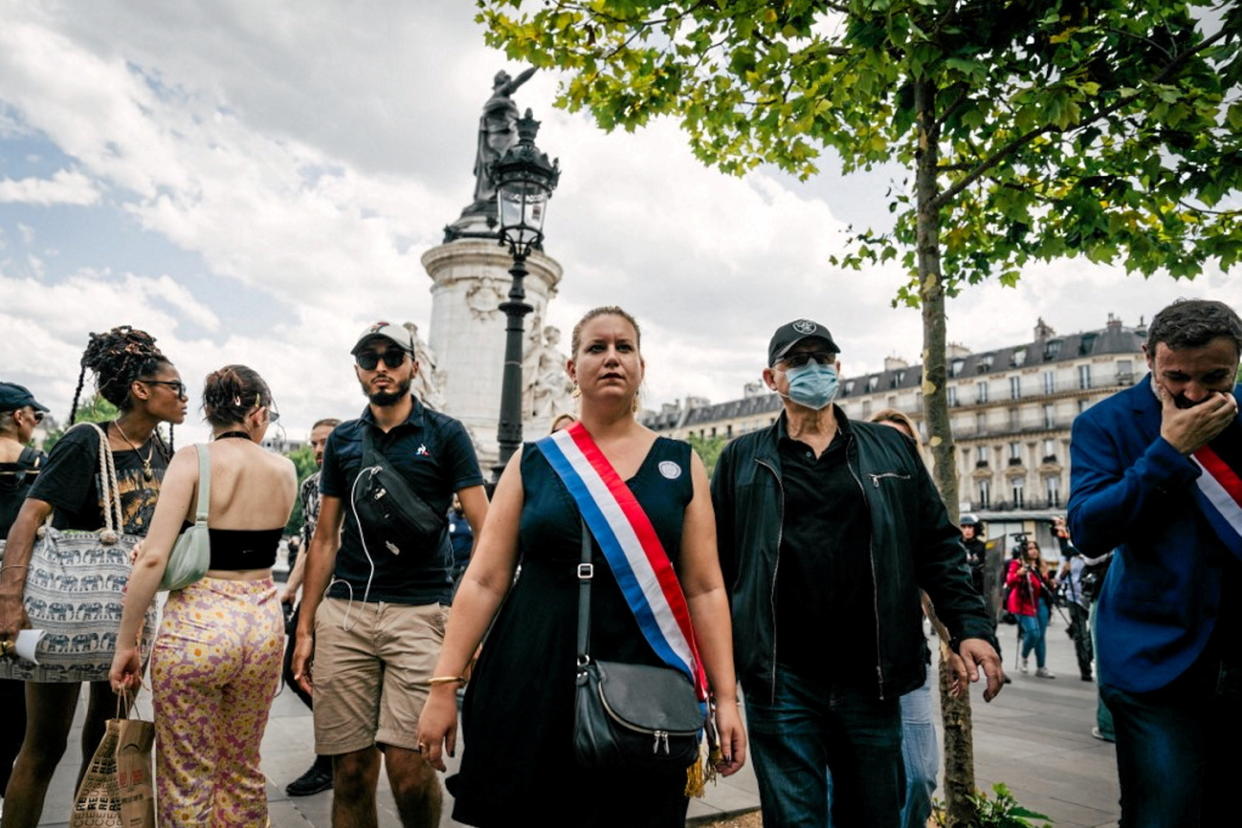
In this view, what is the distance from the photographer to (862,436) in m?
3.08

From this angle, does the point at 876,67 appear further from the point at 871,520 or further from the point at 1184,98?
the point at 871,520

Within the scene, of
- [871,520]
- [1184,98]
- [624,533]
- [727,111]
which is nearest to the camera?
[624,533]

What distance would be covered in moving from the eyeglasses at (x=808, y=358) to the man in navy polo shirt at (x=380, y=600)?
1387mm

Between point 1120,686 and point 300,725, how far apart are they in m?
5.62

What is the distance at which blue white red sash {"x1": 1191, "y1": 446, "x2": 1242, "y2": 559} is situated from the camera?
7.86 feet

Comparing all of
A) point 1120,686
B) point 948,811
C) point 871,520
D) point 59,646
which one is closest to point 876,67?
point 871,520

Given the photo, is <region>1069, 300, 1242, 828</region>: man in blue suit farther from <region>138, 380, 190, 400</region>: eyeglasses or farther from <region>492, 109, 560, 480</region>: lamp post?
<region>492, 109, 560, 480</region>: lamp post

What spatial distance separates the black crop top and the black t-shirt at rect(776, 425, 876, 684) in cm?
191

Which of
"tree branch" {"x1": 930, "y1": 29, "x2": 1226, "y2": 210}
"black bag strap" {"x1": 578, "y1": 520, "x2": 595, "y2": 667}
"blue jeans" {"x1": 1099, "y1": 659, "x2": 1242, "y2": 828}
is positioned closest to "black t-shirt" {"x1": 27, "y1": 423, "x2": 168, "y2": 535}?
"black bag strap" {"x1": 578, "y1": 520, "x2": 595, "y2": 667}

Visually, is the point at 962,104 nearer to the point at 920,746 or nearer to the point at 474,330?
the point at 920,746

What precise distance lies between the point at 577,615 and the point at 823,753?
3.96 feet

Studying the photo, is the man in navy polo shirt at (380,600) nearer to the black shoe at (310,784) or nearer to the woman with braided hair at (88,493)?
the woman with braided hair at (88,493)

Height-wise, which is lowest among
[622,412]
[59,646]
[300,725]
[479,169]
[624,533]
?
[300,725]

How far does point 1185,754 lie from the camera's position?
2412mm
